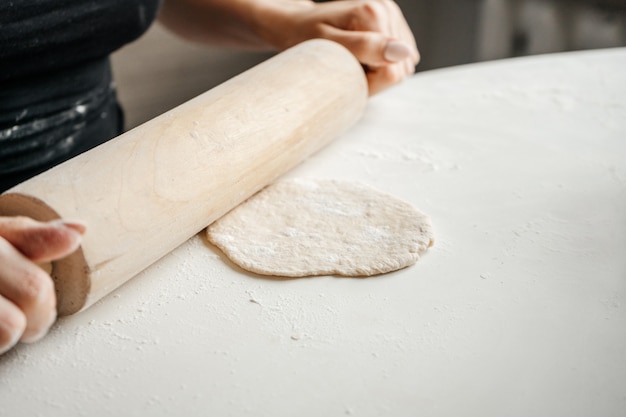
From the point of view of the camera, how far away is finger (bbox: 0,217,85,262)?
577 millimetres

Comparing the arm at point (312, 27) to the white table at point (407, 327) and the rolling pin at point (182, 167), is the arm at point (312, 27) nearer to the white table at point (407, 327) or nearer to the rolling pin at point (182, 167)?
the rolling pin at point (182, 167)

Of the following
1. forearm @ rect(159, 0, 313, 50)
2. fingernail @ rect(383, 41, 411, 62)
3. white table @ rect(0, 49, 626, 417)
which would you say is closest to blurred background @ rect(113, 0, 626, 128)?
forearm @ rect(159, 0, 313, 50)

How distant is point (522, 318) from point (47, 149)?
74 centimetres

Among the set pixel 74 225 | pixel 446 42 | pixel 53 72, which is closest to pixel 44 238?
pixel 74 225

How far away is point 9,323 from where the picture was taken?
55 cm

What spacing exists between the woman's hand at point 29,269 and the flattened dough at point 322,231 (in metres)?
0.23

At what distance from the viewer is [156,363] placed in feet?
2.04

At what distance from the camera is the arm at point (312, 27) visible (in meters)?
1.16

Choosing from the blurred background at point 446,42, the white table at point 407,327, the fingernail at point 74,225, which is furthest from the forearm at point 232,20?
the blurred background at point 446,42

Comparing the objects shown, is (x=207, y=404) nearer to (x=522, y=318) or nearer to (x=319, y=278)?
(x=319, y=278)

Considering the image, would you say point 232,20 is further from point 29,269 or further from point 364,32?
point 29,269

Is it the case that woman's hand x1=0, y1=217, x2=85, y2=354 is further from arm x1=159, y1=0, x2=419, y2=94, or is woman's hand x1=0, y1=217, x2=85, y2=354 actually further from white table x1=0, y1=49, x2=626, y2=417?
arm x1=159, y1=0, x2=419, y2=94

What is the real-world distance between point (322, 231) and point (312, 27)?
57 cm

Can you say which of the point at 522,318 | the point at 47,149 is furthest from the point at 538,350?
the point at 47,149
